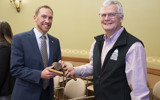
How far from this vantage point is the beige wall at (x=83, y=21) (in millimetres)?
3545

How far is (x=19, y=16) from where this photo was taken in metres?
6.08

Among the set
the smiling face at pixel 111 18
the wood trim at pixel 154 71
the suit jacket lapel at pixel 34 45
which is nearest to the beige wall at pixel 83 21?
the wood trim at pixel 154 71

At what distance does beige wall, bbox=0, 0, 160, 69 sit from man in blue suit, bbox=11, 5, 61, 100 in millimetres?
2529

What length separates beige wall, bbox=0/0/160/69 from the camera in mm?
3545

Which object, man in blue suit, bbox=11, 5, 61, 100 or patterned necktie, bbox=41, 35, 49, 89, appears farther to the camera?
patterned necktie, bbox=41, 35, 49, 89

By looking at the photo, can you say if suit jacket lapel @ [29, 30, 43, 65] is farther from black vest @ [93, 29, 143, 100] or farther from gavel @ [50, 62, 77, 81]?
black vest @ [93, 29, 143, 100]

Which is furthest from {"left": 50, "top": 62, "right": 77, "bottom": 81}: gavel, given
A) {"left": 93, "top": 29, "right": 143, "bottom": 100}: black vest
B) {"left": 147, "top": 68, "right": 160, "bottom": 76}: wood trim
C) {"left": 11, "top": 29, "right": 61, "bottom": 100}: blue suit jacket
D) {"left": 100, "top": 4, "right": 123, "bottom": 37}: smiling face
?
{"left": 147, "top": 68, "right": 160, "bottom": 76}: wood trim

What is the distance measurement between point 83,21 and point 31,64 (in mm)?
3299

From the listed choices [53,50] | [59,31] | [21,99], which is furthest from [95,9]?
[21,99]

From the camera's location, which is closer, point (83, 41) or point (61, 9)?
point (83, 41)

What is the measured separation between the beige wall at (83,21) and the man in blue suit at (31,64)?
253cm

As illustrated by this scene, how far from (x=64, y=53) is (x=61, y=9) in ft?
4.82

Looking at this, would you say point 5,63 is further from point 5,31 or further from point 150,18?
point 150,18

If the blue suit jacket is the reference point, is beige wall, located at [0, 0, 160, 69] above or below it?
above
